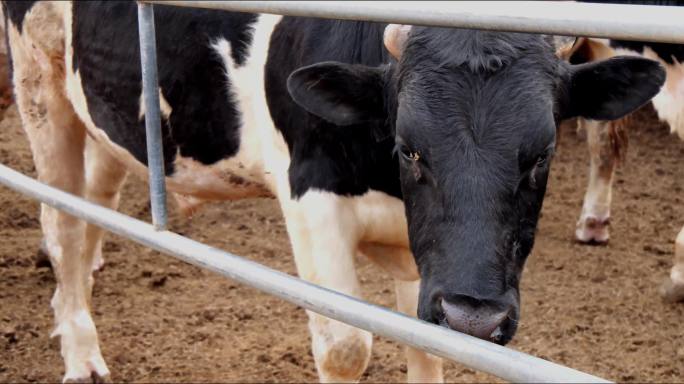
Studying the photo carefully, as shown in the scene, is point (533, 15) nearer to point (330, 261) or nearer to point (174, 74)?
point (330, 261)

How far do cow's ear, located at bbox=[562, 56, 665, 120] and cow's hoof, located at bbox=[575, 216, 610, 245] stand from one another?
126 inches

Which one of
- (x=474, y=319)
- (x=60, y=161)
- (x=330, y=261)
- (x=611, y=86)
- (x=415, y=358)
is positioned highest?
(x=611, y=86)

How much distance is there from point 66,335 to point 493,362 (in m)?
2.85

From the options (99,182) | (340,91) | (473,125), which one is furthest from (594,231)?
(473,125)

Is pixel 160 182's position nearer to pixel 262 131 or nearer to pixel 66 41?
pixel 262 131

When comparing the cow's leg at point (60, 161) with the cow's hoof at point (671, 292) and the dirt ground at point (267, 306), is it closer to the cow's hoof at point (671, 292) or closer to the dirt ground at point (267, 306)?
the dirt ground at point (267, 306)

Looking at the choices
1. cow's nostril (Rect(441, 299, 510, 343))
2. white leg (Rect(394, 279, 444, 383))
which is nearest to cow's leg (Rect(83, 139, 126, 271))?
white leg (Rect(394, 279, 444, 383))

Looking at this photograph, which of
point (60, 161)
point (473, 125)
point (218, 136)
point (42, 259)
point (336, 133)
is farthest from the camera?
point (42, 259)

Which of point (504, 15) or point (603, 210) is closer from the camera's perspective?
point (504, 15)

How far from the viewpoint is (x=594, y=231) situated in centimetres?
552

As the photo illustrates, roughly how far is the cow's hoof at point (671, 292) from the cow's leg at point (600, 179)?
89 cm

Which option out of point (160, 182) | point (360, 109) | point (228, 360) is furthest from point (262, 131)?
point (228, 360)

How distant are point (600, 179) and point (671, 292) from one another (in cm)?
123

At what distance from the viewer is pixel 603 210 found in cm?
554
